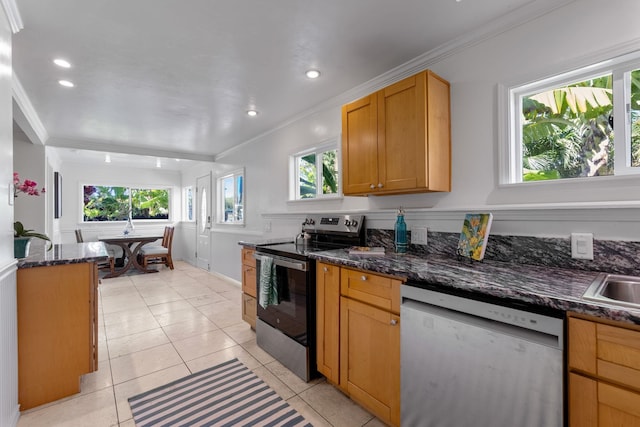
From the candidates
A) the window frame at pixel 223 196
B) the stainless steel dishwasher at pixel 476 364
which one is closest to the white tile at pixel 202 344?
the stainless steel dishwasher at pixel 476 364

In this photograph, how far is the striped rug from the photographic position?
1.73m

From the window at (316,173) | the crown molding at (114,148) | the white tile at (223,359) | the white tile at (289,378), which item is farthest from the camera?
the crown molding at (114,148)

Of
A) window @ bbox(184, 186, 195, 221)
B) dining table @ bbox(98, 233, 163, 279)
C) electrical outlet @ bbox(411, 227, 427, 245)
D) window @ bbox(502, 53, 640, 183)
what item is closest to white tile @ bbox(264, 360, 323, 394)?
electrical outlet @ bbox(411, 227, 427, 245)

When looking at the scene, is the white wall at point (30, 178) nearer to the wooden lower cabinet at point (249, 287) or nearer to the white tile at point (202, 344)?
the white tile at point (202, 344)

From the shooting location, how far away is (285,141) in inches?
143

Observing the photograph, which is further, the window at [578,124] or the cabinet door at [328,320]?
the cabinet door at [328,320]

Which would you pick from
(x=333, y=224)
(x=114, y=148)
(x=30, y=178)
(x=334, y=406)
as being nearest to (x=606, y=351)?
(x=334, y=406)

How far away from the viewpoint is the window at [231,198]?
480cm

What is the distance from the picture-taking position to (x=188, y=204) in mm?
7230

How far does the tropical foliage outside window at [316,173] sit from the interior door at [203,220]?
2.89m

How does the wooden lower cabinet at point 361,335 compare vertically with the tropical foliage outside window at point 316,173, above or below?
below

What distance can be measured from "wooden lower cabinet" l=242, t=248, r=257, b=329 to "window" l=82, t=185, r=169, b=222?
5.31 meters

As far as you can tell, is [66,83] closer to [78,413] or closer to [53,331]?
[53,331]

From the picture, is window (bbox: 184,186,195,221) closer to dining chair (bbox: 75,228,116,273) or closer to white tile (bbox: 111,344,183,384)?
dining chair (bbox: 75,228,116,273)
